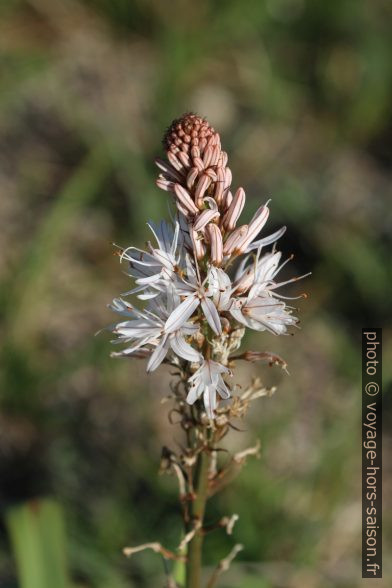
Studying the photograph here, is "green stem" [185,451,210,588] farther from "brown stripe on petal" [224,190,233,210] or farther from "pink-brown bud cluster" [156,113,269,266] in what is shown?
"brown stripe on petal" [224,190,233,210]

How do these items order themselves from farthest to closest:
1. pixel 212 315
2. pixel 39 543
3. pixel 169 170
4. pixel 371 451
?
pixel 371 451 → pixel 39 543 → pixel 169 170 → pixel 212 315

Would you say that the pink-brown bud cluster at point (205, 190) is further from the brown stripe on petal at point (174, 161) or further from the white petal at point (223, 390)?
the white petal at point (223, 390)

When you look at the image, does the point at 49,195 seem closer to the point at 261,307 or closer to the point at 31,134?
the point at 31,134

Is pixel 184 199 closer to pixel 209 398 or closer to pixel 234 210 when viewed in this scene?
pixel 234 210

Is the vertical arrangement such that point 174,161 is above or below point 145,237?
below

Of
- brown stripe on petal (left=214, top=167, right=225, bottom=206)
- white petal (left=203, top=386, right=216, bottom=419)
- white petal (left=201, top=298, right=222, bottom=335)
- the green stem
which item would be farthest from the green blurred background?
brown stripe on petal (left=214, top=167, right=225, bottom=206)

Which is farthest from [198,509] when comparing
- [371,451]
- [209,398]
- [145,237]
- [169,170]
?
[145,237]
